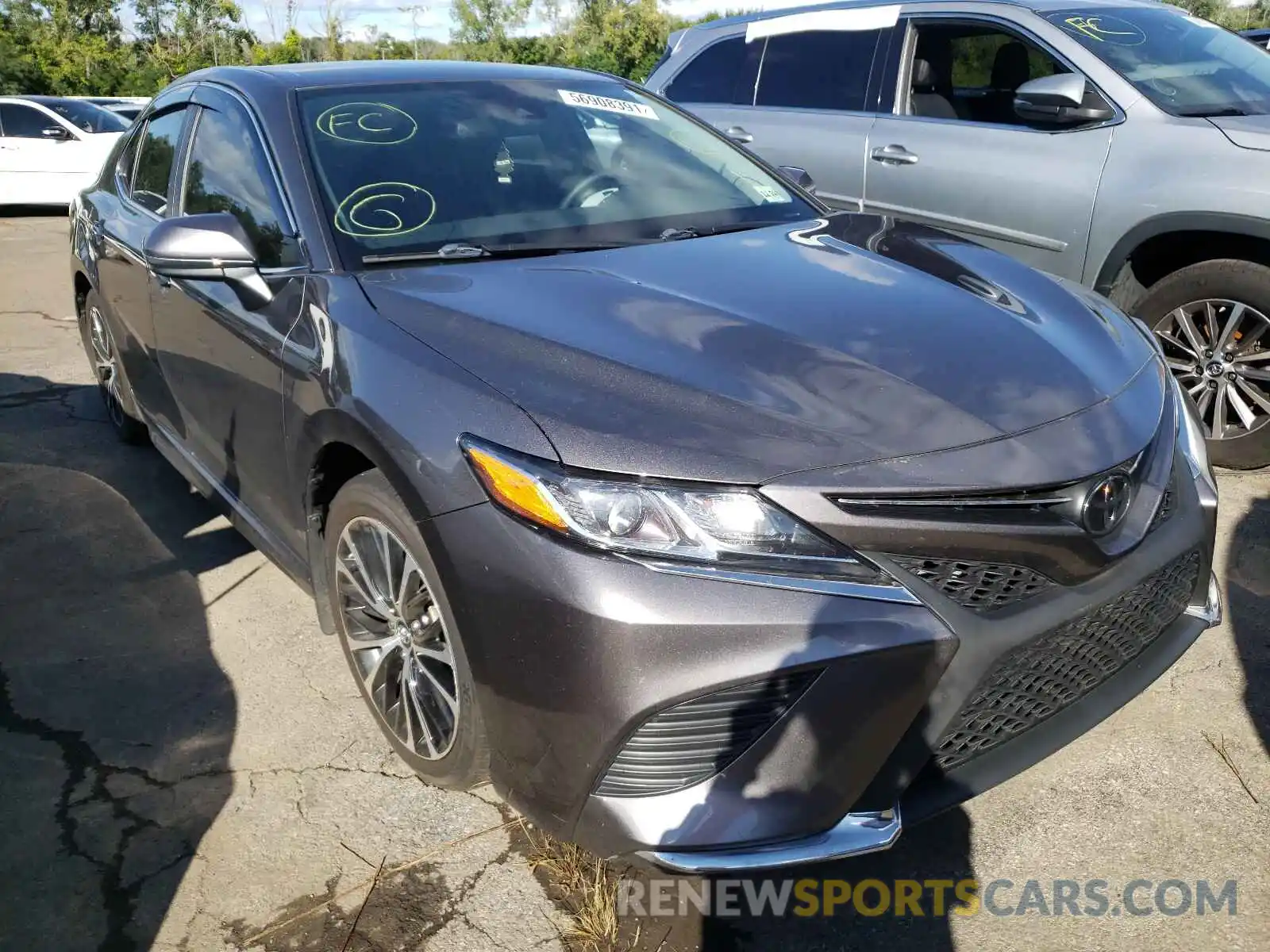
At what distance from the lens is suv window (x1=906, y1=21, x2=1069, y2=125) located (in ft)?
16.4

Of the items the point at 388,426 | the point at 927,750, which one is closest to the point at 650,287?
the point at 388,426

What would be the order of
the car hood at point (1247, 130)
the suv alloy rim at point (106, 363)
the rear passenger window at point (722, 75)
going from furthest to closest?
the rear passenger window at point (722, 75) → the suv alloy rim at point (106, 363) → the car hood at point (1247, 130)

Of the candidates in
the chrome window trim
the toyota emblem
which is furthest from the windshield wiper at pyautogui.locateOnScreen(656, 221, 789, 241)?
the toyota emblem

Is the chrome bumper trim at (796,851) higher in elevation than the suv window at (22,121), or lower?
higher

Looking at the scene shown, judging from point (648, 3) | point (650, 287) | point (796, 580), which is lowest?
point (648, 3)

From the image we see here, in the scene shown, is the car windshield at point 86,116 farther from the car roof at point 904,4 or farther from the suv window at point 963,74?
the suv window at point 963,74

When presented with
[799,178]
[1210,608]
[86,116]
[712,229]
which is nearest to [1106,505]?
[1210,608]

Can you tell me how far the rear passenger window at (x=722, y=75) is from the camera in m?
5.92

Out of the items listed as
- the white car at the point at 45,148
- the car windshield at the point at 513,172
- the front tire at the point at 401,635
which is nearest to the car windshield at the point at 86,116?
the white car at the point at 45,148

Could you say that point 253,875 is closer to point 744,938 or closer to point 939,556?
point 744,938

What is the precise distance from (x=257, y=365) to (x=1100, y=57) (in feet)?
11.7

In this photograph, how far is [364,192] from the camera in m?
2.79

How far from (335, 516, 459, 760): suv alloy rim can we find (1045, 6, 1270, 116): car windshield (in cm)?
351

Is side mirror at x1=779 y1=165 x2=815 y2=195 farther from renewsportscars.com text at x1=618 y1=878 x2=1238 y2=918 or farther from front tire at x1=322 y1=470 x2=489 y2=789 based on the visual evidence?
renewsportscars.com text at x1=618 y1=878 x2=1238 y2=918
